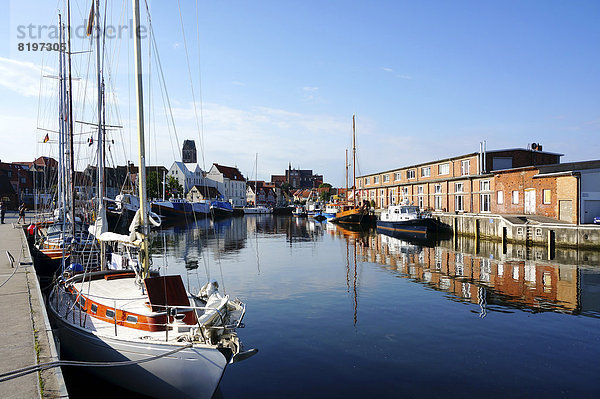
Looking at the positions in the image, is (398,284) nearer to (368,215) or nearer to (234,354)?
(234,354)

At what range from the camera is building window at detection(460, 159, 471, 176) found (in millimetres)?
55194

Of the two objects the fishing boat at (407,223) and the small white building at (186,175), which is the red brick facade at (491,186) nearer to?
the fishing boat at (407,223)

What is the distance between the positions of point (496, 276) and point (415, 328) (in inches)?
497

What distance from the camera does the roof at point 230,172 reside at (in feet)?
495

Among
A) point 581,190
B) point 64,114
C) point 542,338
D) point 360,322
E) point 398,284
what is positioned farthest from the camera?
point 581,190

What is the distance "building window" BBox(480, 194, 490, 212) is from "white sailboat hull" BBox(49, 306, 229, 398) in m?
49.4

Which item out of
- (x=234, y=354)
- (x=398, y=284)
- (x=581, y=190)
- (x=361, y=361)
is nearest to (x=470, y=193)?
(x=581, y=190)

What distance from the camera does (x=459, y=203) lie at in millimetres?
56969

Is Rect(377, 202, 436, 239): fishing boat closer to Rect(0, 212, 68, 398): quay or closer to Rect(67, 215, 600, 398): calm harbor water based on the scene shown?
Rect(67, 215, 600, 398): calm harbor water

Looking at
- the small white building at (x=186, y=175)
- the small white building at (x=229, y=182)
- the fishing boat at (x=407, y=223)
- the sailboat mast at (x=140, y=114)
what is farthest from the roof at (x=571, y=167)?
the small white building at (x=229, y=182)

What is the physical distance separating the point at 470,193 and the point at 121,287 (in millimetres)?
50380

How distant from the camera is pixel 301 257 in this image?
114ft

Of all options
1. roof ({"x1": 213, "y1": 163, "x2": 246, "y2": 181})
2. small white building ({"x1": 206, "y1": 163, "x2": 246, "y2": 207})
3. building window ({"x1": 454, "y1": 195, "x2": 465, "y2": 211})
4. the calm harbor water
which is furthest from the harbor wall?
roof ({"x1": 213, "y1": 163, "x2": 246, "y2": 181})

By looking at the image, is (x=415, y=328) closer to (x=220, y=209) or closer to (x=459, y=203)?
(x=459, y=203)
